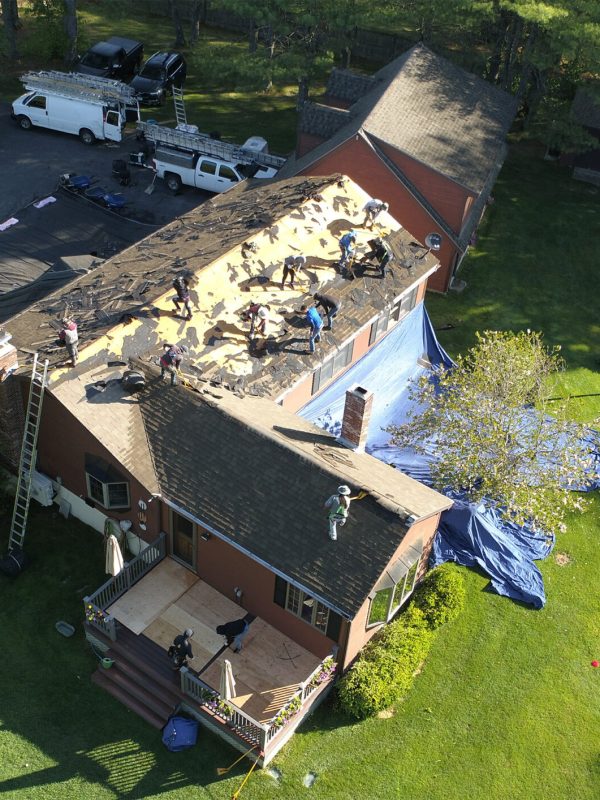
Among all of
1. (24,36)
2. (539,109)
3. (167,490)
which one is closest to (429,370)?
(167,490)

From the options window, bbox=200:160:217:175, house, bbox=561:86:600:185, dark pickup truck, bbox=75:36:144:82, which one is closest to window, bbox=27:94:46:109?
dark pickup truck, bbox=75:36:144:82

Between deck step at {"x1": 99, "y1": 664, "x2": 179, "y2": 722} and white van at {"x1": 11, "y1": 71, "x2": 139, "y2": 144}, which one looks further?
white van at {"x1": 11, "y1": 71, "x2": 139, "y2": 144}

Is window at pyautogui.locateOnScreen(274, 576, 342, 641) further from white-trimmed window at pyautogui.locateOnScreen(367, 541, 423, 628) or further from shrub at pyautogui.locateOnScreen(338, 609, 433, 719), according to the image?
shrub at pyautogui.locateOnScreen(338, 609, 433, 719)

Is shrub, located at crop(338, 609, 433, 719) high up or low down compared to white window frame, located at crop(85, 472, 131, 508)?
down

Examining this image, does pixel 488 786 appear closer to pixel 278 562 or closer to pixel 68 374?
pixel 278 562

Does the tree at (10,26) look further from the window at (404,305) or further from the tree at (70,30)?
the window at (404,305)
